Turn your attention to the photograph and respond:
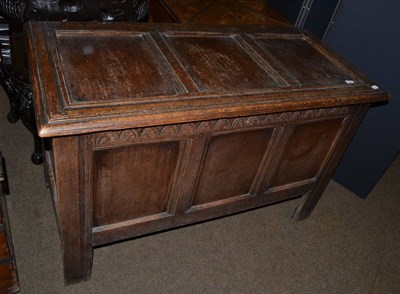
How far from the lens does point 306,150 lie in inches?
70.3

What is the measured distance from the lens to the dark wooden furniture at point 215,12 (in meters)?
2.35

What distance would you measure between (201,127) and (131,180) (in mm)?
343

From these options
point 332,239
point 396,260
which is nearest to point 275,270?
point 332,239

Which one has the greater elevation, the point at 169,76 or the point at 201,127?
the point at 169,76

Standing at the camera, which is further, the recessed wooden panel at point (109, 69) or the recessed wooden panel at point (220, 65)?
the recessed wooden panel at point (220, 65)

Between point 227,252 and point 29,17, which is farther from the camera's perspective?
point 227,252

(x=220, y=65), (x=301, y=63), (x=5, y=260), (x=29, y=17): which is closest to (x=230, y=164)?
(x=220, y=65)

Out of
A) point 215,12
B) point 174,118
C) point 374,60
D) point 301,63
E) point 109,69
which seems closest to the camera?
point 174,118

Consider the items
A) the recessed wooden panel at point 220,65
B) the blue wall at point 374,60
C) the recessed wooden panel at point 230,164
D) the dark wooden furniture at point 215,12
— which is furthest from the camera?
the dark wooden furniture at point 215,12

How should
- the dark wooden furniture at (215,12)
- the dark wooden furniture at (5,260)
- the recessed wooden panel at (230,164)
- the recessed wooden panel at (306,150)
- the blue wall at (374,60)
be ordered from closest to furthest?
the dark wooden furniture at (5,260) → the recessed wooden panel at (230,164) → the recessed wooden panel at (306,150) → the blue wall at (374,60) → the dark wooden furniture at (215,12)

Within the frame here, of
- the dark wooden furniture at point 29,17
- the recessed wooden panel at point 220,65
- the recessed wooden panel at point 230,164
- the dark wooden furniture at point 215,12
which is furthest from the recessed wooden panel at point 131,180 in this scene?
the dark wooden furniture at point 215,12

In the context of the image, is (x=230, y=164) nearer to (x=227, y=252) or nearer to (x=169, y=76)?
(x=169, y=76)

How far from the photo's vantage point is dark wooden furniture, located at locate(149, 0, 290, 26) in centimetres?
235

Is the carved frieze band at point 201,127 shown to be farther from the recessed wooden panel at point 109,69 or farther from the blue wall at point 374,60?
the blue wall at point 374,60
